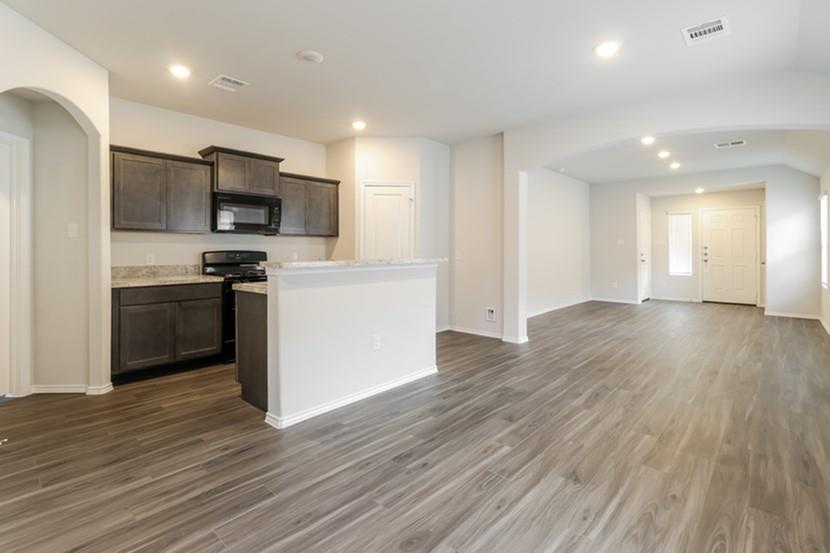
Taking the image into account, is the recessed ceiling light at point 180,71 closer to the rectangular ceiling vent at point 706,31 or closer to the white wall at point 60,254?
the white wall at point 60,254

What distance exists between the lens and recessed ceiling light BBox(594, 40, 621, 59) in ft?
10.3

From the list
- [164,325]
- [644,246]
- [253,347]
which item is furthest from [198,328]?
[644,246]

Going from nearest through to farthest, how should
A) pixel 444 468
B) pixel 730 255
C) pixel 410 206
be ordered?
pixel 444 468 < pixel 410 206 < pixel 730 255

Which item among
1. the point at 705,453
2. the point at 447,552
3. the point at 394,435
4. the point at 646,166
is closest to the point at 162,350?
the point at 394,435

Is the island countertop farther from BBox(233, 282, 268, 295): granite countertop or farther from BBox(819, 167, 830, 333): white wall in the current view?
BBox(819, 167, 830, 333): white wall

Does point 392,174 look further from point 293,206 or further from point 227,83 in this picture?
point 227,83

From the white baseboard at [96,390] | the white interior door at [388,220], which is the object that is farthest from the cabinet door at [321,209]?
the white baseboard at [96,390]

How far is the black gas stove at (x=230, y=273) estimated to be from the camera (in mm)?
4394

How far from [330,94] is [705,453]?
4.35 m

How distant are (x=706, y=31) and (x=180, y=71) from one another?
431cm

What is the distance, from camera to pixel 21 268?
3.43 metres

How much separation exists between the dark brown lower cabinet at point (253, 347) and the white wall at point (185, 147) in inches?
75.7

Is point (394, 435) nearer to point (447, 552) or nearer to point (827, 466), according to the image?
point (447, 552)

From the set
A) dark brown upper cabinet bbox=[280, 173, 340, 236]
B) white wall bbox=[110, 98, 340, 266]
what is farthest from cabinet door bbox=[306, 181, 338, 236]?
white wall bbox=[110, 98, 340, 266]
